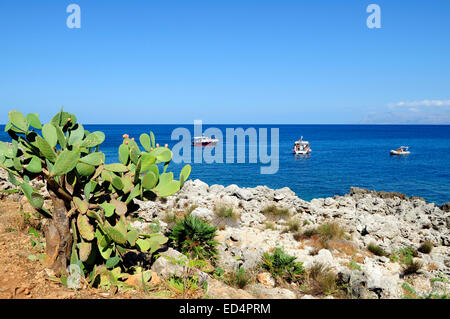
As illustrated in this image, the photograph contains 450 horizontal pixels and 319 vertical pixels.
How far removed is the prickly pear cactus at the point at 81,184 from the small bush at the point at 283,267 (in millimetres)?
2180

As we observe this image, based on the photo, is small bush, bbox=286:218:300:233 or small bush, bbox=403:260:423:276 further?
small bush, bbox=286:218:300:233

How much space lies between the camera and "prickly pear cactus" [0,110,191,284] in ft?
11.5

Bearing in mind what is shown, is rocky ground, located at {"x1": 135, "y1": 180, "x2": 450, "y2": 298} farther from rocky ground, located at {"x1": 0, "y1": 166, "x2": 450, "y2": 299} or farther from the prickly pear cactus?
the prickly pear cactus

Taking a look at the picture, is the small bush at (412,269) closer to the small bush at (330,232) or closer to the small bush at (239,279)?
the small bush at (330,232)

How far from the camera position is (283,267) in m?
5.32

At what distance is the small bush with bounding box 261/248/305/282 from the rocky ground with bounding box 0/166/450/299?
0.44 ft

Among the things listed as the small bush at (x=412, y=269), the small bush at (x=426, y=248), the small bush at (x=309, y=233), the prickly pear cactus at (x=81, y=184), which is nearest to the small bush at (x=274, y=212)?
the small bush at (x=309, y=233)

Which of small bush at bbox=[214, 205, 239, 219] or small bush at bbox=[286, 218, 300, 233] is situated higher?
small bush at bbox=[214, 205, 239, 219]

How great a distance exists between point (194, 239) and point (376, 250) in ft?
14.8

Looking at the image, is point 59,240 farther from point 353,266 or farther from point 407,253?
point 407,253

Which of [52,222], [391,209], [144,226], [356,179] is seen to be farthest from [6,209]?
[356,179]

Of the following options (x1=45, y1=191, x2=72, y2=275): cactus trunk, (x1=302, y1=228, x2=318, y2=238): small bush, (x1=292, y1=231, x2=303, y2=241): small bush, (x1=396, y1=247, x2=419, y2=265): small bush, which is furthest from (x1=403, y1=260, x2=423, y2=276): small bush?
(x1=45, y1=191, x2=72, y2=275): cactus trunk

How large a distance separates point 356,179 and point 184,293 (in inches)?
1039
